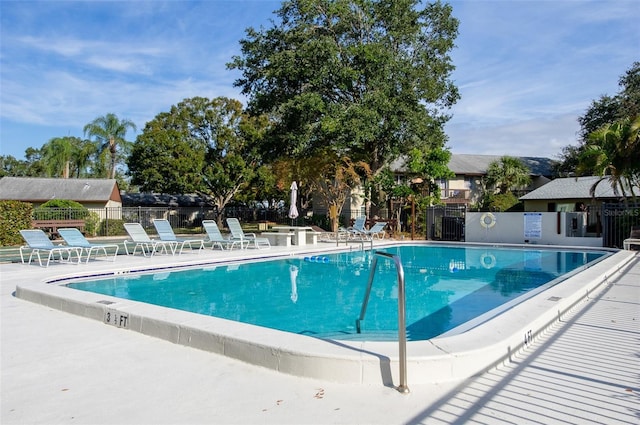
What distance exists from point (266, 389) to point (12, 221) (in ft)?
69.5

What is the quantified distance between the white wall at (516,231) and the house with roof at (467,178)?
1736cm

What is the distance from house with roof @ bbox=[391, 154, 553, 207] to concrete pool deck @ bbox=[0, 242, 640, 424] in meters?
35.5

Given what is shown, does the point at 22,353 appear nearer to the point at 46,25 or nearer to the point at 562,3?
the point at 46,25

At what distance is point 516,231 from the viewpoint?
21.5 m

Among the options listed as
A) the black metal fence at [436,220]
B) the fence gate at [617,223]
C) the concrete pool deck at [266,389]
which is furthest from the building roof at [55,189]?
the concrete pool deck at [266,389]

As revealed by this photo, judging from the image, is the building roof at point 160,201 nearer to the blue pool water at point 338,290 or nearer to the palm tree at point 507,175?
the palm tree at point 507,175

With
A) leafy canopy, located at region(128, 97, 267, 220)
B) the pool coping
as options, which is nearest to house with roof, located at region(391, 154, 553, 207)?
leafy canopy, located at region(128, 97, 267, 220)

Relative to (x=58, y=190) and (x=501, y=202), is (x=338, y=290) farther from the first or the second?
(x=58, y=190)

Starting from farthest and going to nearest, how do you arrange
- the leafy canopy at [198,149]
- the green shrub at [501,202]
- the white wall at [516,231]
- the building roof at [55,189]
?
the green shrub at [501,202] < the building roof at [55,189] < the leafy canopy at [198,149] < the white wall at [516,231]

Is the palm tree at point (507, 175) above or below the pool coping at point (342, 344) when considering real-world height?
above

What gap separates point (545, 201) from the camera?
33875mm

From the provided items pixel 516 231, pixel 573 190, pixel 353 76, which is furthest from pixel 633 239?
pixel 573 190

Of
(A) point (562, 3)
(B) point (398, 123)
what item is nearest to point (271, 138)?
(B) point (398, 123)

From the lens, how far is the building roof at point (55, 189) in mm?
34312
